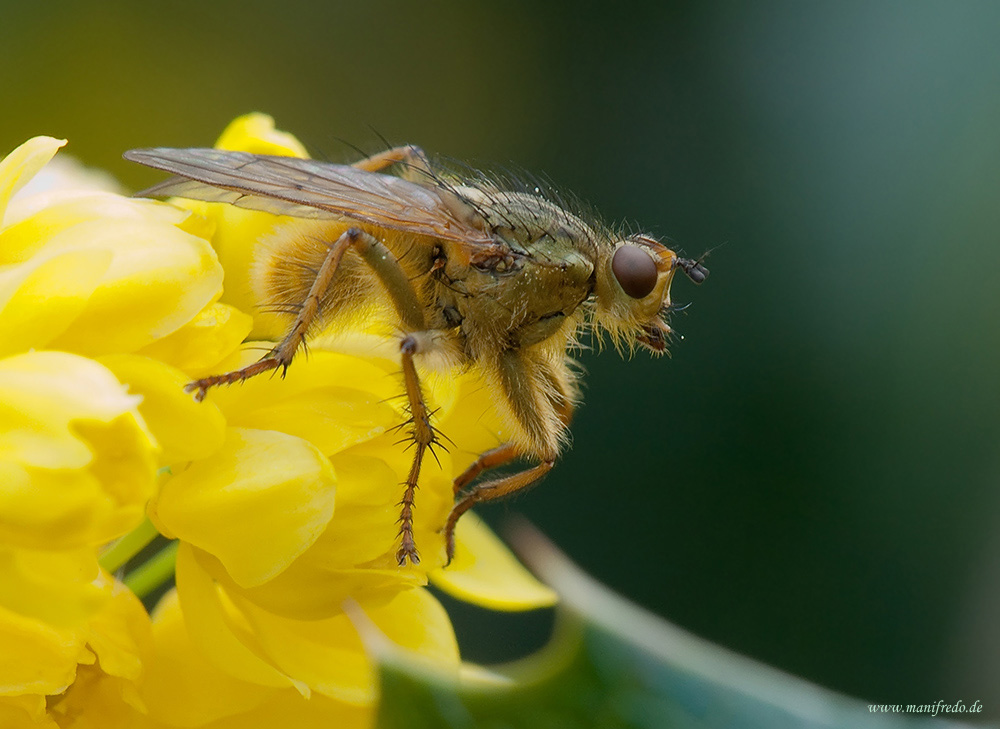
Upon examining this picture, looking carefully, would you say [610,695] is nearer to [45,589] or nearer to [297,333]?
[45,589]

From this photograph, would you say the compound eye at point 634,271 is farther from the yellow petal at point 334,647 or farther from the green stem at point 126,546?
the green stem at point 126,546

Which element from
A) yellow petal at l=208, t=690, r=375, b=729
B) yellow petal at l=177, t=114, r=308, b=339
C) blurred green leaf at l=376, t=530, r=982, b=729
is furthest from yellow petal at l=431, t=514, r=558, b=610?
blurred green leaf at l=376, t=530, r=982, b=729

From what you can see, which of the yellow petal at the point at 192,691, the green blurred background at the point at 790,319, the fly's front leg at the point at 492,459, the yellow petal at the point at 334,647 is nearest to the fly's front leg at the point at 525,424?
the fly's front leg at the point at 492,459

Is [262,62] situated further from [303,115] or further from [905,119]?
[905,119]

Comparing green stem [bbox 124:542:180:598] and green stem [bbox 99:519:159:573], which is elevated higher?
green stem [bbox 99:519:159:573]

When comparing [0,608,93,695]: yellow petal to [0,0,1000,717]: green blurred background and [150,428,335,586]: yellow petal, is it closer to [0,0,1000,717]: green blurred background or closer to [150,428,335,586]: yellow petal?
[150,428,335,586]: yellow petal

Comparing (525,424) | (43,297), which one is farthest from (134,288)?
(525,424)
